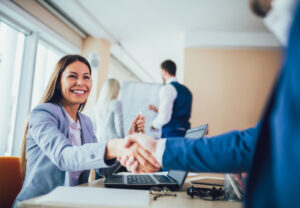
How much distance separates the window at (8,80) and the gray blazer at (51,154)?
2417 mm

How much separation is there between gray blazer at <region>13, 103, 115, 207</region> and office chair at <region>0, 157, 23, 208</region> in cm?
6

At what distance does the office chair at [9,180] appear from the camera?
3.65ft

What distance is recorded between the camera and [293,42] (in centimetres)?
34

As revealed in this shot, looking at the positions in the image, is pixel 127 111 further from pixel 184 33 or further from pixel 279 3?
pixel 279 3

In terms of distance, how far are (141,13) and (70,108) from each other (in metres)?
2.97

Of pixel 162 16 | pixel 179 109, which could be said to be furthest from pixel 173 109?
pixel 162 16

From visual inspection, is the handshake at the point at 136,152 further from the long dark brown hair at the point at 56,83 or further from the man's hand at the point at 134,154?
the long dark brown hair at the point at 56,83

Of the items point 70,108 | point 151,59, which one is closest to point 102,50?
point 151,59

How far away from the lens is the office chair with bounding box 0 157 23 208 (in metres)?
1.11

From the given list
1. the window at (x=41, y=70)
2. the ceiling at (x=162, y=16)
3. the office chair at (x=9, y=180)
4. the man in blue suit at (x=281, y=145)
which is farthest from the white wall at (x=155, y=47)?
the man in blue suit at (x=281, y=145)

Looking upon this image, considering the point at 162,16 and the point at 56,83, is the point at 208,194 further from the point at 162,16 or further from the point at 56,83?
the point at 162,16

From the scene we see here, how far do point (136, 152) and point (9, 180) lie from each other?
2.03 ft

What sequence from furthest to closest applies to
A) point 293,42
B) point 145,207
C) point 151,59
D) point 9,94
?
point 151,59
point 9,94
point 145,207
point 293,42

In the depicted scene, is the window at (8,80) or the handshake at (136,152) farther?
the window at (8,80)
